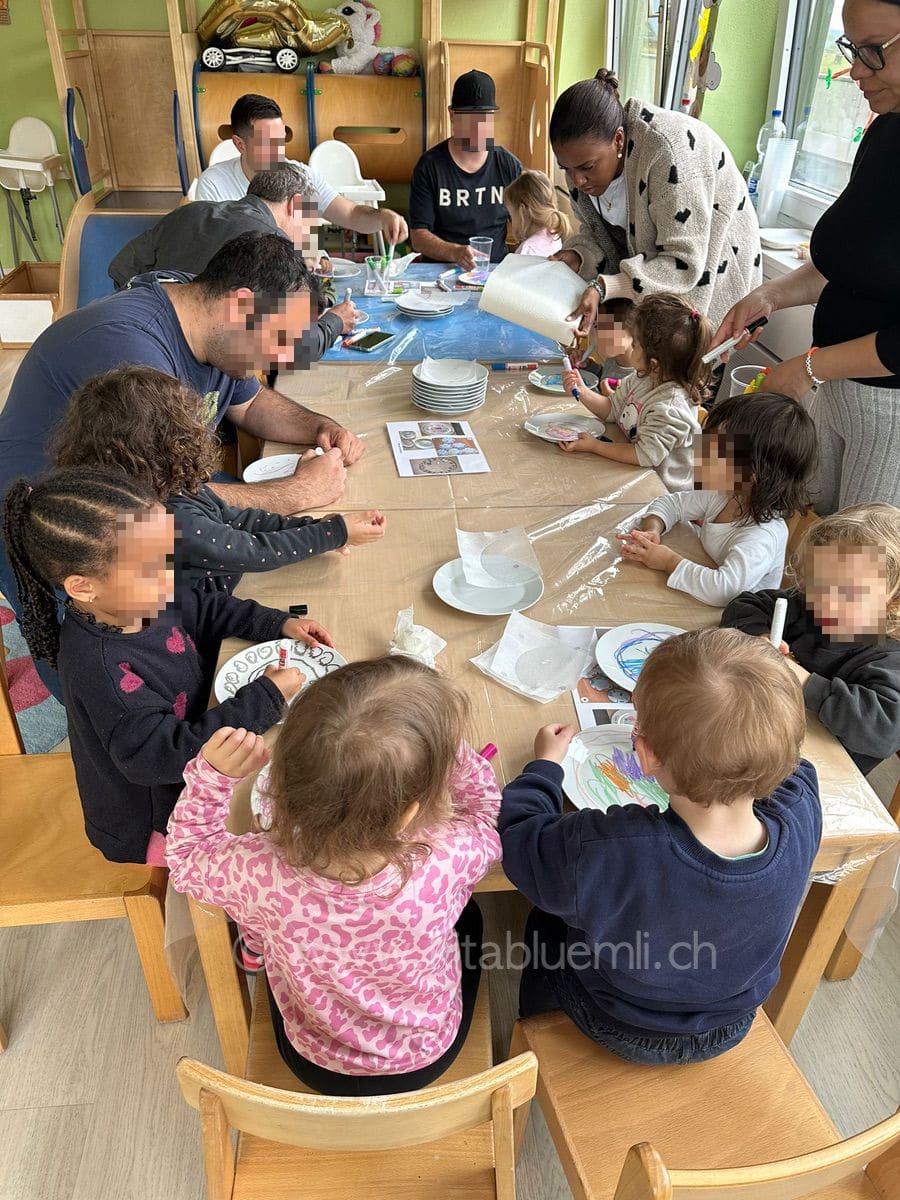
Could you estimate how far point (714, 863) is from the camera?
963mm

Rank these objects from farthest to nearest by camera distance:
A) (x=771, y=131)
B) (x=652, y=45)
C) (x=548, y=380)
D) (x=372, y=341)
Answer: (x=652, y=45), (x=771, y=131), (x=372, y=341), (x=548, y=380)

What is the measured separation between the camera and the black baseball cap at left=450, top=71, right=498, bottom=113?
346 cm

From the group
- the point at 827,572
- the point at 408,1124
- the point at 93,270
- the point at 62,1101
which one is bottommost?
the point at 62,1101

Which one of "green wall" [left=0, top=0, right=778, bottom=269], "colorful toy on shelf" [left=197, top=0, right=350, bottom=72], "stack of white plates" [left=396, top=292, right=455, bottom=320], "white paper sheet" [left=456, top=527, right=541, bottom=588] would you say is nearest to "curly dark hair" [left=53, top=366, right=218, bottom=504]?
"white paper sheet" [left=456, top=527, right=541, bottom=588]

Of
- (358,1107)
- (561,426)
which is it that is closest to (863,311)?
(561,426)

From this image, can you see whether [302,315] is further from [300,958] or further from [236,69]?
[236,69]

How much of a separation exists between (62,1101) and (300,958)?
2.76 feet

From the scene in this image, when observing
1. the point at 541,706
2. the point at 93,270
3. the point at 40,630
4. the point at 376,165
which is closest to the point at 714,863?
the point at 541,706

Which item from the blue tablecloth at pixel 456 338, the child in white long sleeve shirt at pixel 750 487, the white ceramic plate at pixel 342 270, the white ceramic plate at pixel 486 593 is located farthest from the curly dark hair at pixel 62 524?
the white ceramic plate at pixel 342 270

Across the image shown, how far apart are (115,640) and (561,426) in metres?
1.30

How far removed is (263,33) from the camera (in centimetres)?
475

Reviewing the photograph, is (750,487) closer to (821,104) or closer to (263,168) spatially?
(263,168)

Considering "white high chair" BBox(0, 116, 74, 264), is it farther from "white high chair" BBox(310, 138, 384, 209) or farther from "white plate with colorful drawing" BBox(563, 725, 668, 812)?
"white plate with colorful drawing" BBox(563, 725, 668, 812)

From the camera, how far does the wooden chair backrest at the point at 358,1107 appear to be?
774 mm
